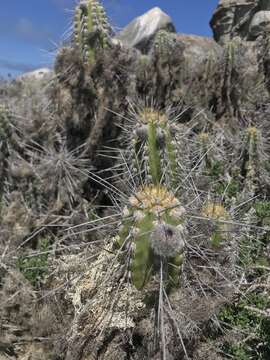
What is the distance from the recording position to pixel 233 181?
16.7ft

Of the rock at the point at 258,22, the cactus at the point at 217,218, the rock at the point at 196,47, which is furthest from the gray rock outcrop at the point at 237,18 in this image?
the cactus at the point at 217,218

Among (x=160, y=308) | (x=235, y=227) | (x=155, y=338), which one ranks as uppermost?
(x=235, y=227)

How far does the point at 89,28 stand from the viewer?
559 cm

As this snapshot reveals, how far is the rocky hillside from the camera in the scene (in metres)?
2.98

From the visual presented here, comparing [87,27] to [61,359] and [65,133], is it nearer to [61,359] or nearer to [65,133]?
[65,133]

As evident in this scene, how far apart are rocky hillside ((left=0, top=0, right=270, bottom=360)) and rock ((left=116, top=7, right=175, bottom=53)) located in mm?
3770

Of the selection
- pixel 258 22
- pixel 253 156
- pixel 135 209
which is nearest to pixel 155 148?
pixel 135 209

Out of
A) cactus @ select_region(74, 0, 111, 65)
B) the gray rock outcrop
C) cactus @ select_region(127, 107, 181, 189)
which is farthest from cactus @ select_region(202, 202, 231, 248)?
the gray rock outcrop

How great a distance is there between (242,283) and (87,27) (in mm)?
3478

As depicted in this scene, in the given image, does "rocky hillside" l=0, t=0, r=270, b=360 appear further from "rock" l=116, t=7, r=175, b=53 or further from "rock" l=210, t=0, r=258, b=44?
"rock" l=116, t=7, r=175, b=53

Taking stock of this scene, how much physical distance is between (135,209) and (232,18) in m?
9.61

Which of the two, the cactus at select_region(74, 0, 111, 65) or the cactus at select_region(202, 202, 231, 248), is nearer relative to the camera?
the cactus at select_region(202, 202, 231, 248)

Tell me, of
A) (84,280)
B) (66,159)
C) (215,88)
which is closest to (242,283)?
(84,280)

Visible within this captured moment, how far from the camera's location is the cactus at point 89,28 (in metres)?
5.58
